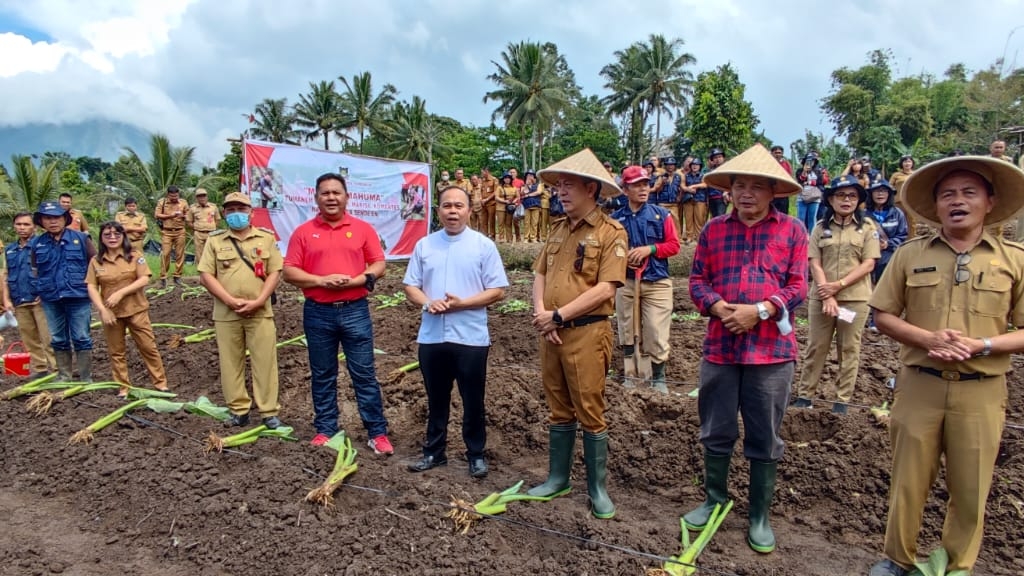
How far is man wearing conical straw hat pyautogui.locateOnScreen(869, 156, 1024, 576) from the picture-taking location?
2484mm

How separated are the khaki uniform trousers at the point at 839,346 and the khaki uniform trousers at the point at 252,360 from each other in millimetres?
4055

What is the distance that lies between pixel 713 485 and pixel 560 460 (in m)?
0.82

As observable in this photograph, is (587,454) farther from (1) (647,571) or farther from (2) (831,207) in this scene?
(2) (831,207)

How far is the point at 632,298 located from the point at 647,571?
3.02 metres

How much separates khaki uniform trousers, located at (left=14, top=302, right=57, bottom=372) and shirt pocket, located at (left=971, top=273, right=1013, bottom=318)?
8.25 metres

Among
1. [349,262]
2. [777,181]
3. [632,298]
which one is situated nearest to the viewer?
[777,181]

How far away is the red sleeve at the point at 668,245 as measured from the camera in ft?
16.6

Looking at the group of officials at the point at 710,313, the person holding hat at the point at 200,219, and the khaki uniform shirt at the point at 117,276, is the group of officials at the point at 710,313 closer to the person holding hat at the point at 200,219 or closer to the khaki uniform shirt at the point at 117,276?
the khaki uniform shirt at the point at 117,276

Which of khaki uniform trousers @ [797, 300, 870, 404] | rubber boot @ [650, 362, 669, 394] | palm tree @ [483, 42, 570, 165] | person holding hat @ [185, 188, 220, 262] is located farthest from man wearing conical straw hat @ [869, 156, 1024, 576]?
palm tree @ [483, 42, 570, 165]

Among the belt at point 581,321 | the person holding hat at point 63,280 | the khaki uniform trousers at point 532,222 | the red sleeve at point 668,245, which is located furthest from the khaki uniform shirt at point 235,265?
the khaki uniform trousers at point 532,222

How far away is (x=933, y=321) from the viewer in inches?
102

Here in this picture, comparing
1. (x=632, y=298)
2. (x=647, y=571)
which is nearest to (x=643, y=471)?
(x=647, y=571)

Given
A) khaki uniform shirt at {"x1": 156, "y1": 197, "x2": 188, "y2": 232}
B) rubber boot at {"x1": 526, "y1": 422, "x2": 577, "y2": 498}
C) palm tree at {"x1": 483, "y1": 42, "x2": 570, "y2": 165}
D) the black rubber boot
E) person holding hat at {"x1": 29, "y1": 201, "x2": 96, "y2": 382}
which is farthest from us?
palm tree at {"x1": 483, "y1": 42, "x2": 570, "y2": 165}

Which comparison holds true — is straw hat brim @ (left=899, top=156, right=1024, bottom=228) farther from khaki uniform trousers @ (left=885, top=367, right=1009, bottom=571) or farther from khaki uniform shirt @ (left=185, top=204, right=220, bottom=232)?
khaki uniform shirt @ (left=185, top=204, right=220, bottom=232)
